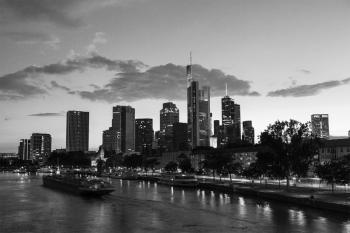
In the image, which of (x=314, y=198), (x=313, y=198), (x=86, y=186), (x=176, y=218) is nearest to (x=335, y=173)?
(x=314, y=198)

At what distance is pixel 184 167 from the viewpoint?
196 m

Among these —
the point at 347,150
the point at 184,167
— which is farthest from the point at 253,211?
the point at 184,167

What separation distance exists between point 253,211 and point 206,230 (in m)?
16.3

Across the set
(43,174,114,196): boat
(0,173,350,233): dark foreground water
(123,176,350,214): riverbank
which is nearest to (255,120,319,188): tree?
(123,176,350,214): riverbank

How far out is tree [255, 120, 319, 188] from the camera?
84562 millimetres

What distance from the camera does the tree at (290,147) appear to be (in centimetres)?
8456

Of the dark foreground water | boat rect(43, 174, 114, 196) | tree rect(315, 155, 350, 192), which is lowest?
the dark foreground water

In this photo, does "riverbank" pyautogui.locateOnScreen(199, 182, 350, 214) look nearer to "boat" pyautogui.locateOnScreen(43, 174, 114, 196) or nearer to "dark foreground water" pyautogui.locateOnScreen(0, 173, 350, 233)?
"dark foreground water" pyautogui.locateOnScreen(0, 173, 350, 233)

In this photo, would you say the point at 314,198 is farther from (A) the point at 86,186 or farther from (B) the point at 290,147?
(A) the point at 86,186

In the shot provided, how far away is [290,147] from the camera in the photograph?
8494cm

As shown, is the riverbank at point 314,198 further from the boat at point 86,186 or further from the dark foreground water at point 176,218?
the boat at point 86,186

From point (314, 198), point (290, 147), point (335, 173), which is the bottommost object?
point (314, 198)

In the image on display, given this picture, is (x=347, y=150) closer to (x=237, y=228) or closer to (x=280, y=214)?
(x=280, y=214)

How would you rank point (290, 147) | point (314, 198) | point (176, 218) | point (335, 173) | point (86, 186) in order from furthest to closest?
point (86, 186) < point (290, 147) < point (335, 173) < point (314, 198) < point (176, 218)
